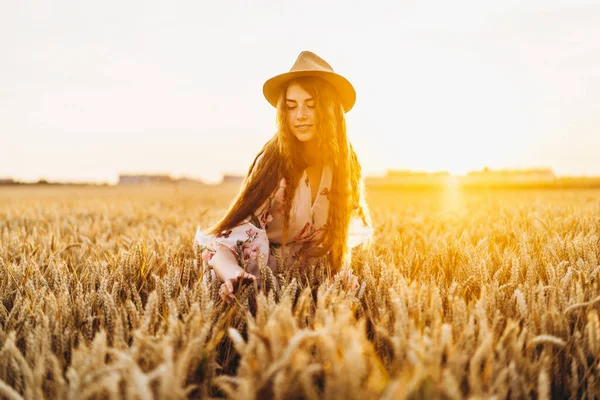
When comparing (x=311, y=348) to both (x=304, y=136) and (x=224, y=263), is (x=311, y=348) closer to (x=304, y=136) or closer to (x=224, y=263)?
(x=224, y=263)

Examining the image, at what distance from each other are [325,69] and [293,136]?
405 mm

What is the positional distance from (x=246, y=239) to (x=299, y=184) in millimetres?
465

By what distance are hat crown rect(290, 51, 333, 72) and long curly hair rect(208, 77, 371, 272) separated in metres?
0.07

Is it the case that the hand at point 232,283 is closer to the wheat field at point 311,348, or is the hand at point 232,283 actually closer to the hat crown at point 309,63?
the wheat field at point 311,348

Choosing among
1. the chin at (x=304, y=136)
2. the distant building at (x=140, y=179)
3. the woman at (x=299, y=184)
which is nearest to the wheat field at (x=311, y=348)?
the woman at (x=299, y=184)

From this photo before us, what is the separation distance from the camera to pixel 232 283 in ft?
5.94

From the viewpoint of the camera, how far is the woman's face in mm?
2396

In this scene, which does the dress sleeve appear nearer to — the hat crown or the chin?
the chin

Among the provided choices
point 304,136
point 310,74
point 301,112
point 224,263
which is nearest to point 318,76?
point 310,74

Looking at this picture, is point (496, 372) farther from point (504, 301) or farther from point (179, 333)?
point (179, 333)

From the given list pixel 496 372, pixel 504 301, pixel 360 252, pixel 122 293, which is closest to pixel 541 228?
pixel 360 252

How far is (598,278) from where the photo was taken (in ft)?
5.97

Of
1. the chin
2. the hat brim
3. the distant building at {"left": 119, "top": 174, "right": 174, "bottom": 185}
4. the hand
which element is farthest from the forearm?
the distant building at {"left": 119, "top": 174, "right": 174, "bottom": 185}

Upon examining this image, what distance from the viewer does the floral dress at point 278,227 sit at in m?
2.30
